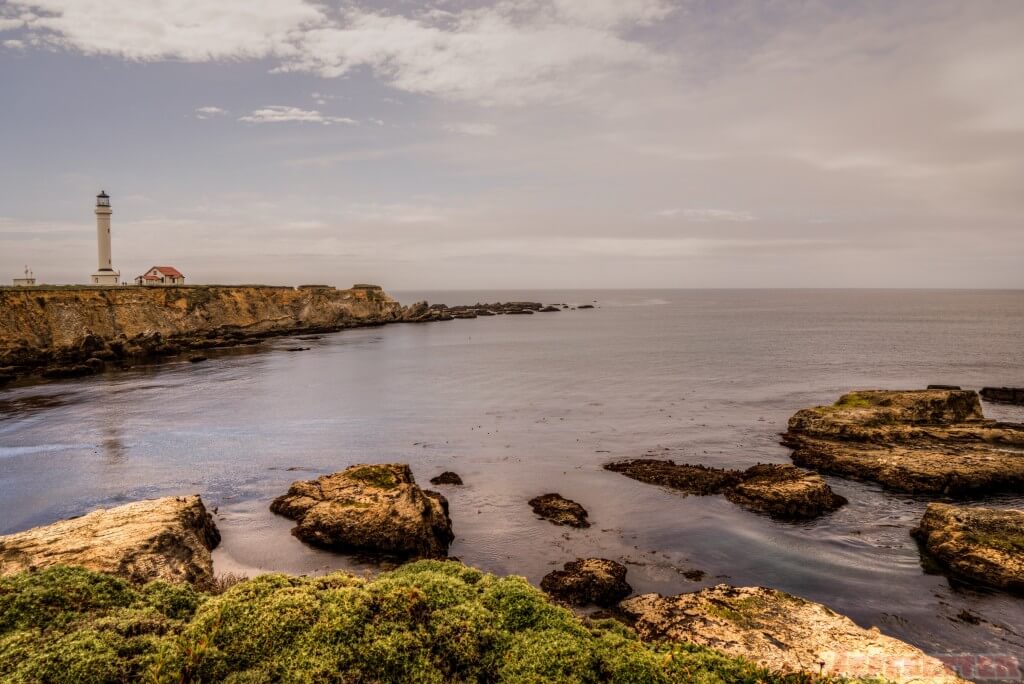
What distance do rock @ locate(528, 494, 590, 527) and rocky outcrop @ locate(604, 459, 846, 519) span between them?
5164 mm

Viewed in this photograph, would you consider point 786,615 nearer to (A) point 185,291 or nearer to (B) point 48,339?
(B) point 48,339

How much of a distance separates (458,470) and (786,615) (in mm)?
17331

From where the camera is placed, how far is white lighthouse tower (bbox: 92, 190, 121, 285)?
92000 millimetres

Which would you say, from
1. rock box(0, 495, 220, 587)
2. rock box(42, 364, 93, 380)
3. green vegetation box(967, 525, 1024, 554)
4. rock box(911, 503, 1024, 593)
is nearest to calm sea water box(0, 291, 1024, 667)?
rock box(911, 503, 1024, 593)

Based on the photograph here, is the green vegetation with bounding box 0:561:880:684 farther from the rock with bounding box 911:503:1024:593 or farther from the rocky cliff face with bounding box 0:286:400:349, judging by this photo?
the rocky cliff face with bounding box 0:286:400:349

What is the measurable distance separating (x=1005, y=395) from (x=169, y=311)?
105007 millimetres

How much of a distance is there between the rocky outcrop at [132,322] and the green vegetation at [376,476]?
52565mm

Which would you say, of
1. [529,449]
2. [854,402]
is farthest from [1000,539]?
[529,449]

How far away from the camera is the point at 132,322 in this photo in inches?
3108

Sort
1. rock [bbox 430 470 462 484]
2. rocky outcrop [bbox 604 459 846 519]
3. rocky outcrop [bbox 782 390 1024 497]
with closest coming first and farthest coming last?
Answer: rocky outcrop [bbox 604 459 846 519], rocky outcrop [bbox 782 390 1024 497], rock [bbox 430 470 462 484]

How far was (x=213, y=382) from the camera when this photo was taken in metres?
52.0

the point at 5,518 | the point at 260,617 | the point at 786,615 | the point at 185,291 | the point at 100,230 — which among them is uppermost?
the point at 100,230

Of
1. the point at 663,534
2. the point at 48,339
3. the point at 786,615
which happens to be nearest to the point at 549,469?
the point at 663,534

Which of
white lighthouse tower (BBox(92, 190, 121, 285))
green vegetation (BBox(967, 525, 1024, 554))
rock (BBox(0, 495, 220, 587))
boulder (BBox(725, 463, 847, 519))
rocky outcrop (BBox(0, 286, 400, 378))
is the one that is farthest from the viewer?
white lighthouse tower (BBox(92, 190, 121, 285))
